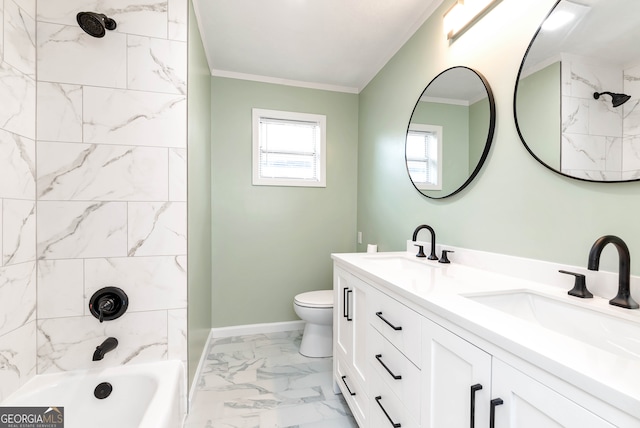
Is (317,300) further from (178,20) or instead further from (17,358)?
(178,20)

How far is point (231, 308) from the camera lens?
260 centimetres

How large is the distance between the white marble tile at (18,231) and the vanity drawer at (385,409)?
1681 millimetres

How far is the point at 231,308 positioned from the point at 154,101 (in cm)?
188

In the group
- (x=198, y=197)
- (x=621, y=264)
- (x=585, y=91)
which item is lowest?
(x=621, y=264)

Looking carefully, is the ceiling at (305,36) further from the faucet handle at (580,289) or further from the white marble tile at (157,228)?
the faucet handle at (580,289)

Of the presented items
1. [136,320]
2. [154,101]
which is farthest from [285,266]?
[154,101]

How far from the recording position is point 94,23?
128cm

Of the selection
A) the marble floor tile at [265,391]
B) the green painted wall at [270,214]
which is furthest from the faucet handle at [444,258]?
the green painted wall at [270,214]

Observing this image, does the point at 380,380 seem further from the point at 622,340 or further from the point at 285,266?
the point at 285,266

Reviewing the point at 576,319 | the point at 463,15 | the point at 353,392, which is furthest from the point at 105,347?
the point at 463,15

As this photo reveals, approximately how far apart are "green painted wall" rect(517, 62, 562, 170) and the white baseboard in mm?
2411

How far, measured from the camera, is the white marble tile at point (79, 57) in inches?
53.4

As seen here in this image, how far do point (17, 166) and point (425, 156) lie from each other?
Result: 213 cm

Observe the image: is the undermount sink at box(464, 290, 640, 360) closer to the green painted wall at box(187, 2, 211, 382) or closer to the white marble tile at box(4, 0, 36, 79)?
the green painted wall at box(187, 2, 211, 382)
